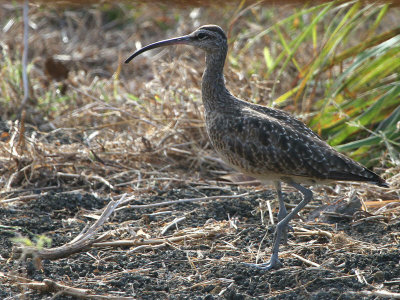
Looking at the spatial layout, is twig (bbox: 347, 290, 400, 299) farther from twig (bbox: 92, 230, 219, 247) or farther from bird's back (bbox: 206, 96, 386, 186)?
twig (bbox: 92, 230, 219, 247)

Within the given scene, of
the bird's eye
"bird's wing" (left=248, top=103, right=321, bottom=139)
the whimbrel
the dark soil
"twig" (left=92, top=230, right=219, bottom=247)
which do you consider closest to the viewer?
the dark soil

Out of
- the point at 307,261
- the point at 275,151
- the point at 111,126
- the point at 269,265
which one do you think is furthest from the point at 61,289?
the point at 111,126

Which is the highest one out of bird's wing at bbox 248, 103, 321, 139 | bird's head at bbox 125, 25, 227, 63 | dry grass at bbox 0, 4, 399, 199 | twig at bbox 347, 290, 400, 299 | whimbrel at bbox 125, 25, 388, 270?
bird's head at bbox 125, 25, 227, 63

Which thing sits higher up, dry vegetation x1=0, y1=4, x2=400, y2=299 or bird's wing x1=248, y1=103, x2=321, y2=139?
bird's wing x1=248, y1=103, x2=321, y2=139

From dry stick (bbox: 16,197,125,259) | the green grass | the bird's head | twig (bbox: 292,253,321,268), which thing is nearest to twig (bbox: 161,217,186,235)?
dry stick (bbox: 16,197,125,259)

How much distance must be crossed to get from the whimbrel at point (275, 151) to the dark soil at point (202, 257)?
0.88 ft

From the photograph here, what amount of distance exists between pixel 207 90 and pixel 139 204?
1.24 m

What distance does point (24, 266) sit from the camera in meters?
4.59

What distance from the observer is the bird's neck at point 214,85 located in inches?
219

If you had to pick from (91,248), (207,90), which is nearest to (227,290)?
(91,248)

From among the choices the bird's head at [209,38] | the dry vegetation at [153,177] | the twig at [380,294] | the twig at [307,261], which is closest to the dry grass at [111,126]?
the dry vegetation at [153,177]

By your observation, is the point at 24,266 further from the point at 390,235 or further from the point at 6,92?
the point at 6,92

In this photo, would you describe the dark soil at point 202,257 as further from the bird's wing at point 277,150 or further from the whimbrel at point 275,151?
the bird's wing at point 277,150

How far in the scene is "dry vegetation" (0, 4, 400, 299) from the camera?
4703 mm
